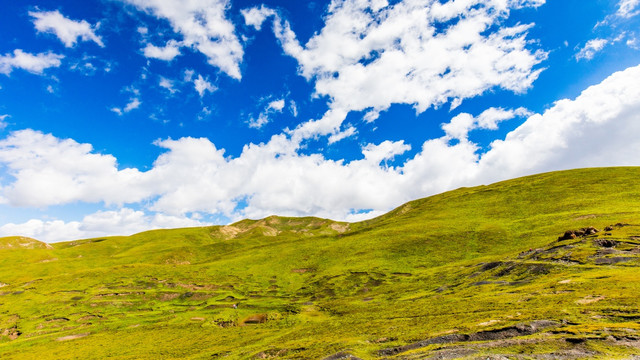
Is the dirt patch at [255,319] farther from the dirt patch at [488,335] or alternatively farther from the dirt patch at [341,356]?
the dirt patch at [488,335]

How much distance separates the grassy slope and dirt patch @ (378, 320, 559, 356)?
143 cm

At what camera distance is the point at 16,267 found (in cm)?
16675

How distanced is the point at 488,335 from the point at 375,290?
6147 cm

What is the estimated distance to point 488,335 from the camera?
25859 mm

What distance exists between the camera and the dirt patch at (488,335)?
24905 millimetres

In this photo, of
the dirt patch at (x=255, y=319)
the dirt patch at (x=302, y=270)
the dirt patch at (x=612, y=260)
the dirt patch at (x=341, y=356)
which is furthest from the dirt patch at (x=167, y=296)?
the dirt patch at (x=612, y=260)

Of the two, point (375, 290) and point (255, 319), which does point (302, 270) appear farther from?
point (255, 319)

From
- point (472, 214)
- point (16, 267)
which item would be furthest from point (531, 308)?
point (16, 267)

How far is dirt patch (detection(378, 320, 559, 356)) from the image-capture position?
2490 cm

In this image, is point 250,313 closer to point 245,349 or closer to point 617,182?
point 245,349

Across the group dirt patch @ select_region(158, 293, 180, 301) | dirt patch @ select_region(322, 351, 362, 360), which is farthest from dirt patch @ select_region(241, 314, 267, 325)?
dirt patch @ select_region(322, 351, 362, 360)

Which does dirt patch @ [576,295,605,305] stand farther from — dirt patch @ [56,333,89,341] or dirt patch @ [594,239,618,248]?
dirt patch @ [56,333,89,341]

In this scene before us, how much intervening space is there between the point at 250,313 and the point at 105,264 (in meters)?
153

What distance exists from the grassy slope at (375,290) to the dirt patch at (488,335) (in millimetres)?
1433
